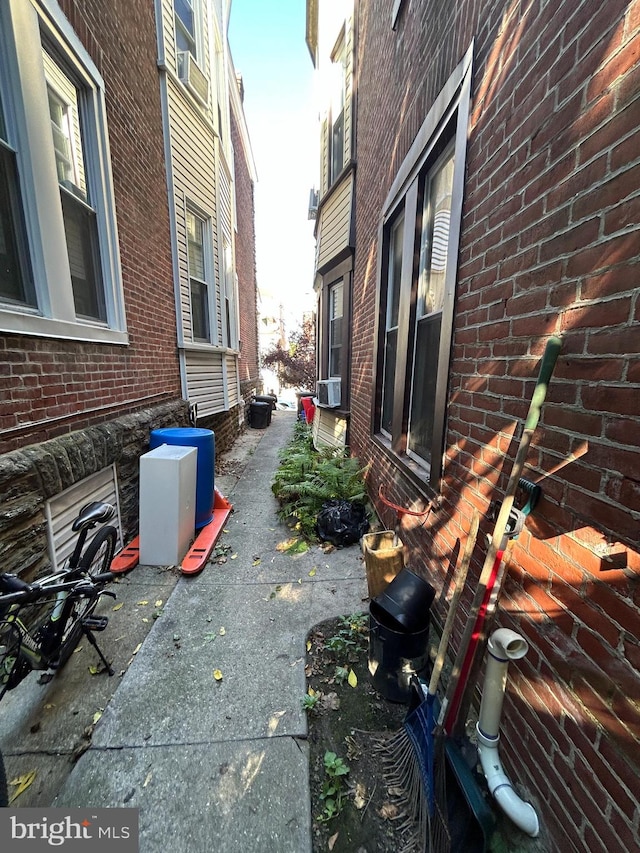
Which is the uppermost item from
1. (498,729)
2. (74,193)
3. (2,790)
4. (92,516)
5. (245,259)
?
(245,259)

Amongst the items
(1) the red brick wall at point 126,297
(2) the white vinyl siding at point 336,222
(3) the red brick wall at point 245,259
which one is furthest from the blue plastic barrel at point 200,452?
(3) the red brick wall at point 245,259

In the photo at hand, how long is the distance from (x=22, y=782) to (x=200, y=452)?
8.29ft

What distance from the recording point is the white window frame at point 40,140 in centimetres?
217

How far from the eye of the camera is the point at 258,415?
10812mm

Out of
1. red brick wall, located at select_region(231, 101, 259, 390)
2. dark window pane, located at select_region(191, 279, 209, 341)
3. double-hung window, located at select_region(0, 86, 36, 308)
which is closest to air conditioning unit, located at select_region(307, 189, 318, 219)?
red brick wall, located at select_region(231, 101, 259, 390)

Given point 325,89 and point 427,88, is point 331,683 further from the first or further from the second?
point 325,89

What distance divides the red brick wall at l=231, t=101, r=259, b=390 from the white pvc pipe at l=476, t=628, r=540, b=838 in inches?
371

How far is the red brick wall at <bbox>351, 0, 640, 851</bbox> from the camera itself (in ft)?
3.00

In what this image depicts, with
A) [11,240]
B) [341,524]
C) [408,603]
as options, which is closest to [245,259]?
[11,240]

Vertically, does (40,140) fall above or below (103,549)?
above

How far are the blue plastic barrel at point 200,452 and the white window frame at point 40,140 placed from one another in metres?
1.14

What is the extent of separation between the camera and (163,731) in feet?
5.74

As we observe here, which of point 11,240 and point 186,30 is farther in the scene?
point 186,30

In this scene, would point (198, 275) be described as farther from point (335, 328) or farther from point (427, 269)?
point (427, 269)
